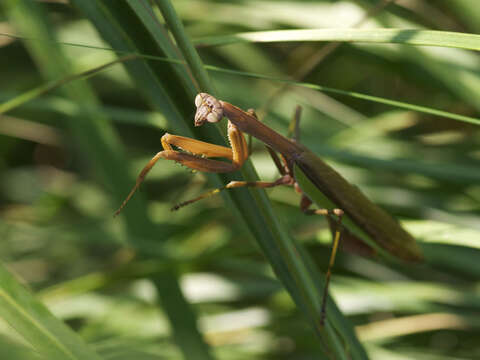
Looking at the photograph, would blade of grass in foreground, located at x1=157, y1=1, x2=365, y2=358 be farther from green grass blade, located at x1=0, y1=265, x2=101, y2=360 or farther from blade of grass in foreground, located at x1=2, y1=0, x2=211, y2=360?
blade of grass in foreground, located at x1=2, y1=0, x2=211, y2=360

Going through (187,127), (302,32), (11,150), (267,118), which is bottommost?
(187,127)

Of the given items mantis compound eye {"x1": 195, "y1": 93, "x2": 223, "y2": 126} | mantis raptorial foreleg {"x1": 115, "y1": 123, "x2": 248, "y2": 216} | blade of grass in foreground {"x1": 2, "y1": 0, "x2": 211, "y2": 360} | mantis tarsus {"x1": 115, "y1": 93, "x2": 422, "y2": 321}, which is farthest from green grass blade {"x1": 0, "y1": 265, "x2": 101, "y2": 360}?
blade of grass in foreground {"x1": 2, "y1": 0, "x2": 211, "y2": 360}

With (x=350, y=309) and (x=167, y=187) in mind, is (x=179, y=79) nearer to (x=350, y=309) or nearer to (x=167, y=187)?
(x=350, y=309)

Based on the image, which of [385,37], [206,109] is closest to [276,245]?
[206,109]

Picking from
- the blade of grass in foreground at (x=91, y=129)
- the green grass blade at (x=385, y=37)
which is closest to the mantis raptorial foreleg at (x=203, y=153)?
the green grass blade at (x=385, y=37)

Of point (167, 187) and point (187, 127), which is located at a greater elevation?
point (167, 187)

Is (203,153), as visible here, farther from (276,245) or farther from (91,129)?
(91,129)

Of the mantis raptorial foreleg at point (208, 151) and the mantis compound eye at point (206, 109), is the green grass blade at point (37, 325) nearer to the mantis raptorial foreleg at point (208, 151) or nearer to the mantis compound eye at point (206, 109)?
the mantis raptorial foreleg at point (208, 151)

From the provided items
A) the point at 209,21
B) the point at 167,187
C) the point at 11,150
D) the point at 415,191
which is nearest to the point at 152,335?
the point at 167,187
